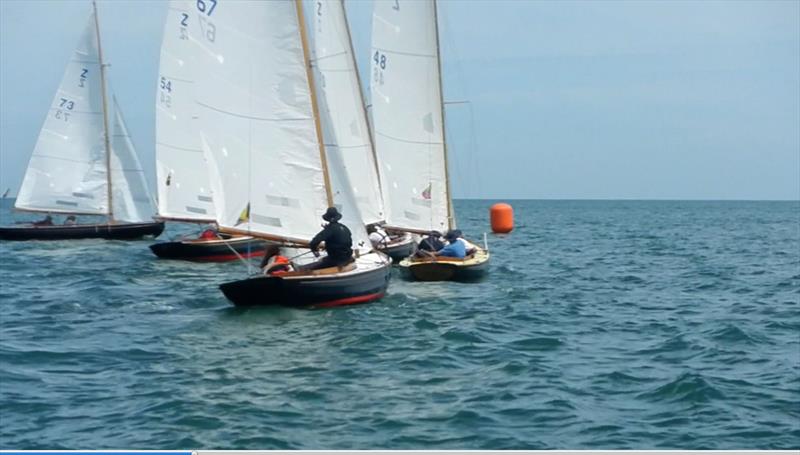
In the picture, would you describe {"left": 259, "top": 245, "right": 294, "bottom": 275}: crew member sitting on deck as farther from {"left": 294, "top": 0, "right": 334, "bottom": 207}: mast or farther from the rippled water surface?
{"left": 294, "top": 0, "right": 334, "bottom": 207}: mast

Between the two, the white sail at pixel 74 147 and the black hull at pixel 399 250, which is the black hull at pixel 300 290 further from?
the white sail at pixel 74 147

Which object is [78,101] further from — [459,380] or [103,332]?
[459,380]

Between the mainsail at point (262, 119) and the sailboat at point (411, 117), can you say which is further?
the sailboat at point (411, 117)

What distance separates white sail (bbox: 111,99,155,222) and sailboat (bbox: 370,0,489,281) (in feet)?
55.6

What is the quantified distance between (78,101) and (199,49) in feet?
76.4

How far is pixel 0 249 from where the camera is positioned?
135ft

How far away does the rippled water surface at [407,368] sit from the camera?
1153cm

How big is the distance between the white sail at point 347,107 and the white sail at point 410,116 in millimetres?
855

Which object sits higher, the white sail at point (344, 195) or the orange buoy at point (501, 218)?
the white sail at point (344, 195)

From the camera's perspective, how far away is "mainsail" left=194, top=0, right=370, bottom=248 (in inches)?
854

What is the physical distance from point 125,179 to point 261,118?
24199 mm

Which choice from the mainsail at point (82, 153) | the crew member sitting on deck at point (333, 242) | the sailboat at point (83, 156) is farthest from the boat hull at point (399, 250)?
the mainsail at point (82, 153)

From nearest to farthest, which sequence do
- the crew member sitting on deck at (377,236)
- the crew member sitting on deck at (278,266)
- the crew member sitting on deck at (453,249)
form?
1. the crew member sitting on deck at (278,266)
2. the crew member sitting on deck at (453,249)
3. the crew member sitting on deck at (377,236)

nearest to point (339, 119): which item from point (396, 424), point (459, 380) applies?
point (459, 380)
